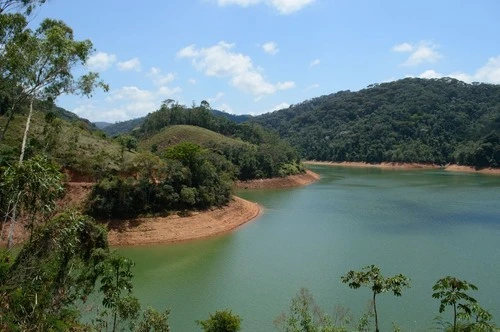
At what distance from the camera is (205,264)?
24.3 m

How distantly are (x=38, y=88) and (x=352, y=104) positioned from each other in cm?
13696

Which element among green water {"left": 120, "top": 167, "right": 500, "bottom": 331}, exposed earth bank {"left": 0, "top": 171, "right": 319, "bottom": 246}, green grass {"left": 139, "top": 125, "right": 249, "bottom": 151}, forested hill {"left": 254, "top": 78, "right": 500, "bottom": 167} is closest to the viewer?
green water {"left": 120, "top": 167, "right": 500, "bottom": 331}

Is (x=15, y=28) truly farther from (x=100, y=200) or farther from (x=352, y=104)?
(x=352, y=104)

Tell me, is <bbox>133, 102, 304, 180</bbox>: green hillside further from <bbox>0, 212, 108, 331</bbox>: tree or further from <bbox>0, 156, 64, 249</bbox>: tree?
<bbox>0, 156, 64, 249</bbox>: tree

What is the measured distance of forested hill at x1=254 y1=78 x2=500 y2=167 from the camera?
98.4 meters

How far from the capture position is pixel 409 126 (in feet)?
367

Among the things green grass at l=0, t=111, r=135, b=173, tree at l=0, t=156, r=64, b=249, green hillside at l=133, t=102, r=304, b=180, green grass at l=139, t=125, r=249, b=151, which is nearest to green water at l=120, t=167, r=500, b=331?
tree at l=0, t=156, r=64, b=249

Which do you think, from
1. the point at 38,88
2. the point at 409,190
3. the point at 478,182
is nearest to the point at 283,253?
the point at 38,88

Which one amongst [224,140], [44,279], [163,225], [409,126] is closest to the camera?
[44,279]

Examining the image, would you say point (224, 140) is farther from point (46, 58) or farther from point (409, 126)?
point (46, 58)

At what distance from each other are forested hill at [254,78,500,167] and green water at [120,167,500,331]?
56459 millimetres

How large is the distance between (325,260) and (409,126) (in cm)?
9605

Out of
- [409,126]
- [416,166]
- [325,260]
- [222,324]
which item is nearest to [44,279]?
[222,324]

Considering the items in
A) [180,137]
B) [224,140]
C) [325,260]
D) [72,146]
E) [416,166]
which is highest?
[180,137]
